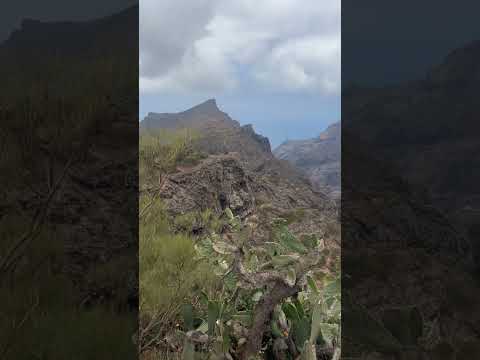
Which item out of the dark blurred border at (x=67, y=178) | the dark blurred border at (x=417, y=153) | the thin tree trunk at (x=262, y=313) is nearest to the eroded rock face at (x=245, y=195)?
the thin tree trunk at (x=262, y=313)

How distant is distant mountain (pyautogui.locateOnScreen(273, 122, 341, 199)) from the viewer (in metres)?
5.96

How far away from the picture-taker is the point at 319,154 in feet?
20.1

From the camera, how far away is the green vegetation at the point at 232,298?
1.68 meters

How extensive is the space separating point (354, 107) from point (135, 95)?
497 millimetres

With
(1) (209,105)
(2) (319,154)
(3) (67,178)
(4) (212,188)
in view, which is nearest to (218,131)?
(1) (209,105)

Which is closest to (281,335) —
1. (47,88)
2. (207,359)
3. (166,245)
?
(207,359)

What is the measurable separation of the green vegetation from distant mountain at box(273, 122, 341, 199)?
386cm

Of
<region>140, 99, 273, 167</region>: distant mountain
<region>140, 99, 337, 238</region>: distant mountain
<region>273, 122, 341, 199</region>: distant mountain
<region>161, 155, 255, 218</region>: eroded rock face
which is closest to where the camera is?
<region>161, 155, 255, 218</region>: eroded rock face

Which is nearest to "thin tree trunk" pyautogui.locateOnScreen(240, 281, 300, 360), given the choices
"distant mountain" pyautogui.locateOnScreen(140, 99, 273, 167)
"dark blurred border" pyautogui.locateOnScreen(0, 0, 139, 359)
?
"dark blurred border" pyautogui.locateOnScreen(0, 0, 139, 359)

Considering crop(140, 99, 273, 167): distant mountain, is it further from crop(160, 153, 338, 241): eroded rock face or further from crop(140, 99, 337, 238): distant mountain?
crop(160, 153, 338, 241): eroded rock face

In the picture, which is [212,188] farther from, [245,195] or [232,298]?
[232,298]

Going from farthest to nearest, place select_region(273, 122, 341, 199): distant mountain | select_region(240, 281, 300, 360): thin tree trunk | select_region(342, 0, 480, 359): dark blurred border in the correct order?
select_region(273, 122, 341, 199): distant mountain → select_region(240, 281, 300, 360): thin tree trunk → select_region(342, 0, 480, 359): dark blurred border

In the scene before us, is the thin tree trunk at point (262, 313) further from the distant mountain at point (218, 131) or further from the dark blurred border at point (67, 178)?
the distant mountain at point (218, 131)

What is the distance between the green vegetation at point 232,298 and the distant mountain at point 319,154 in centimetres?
386
